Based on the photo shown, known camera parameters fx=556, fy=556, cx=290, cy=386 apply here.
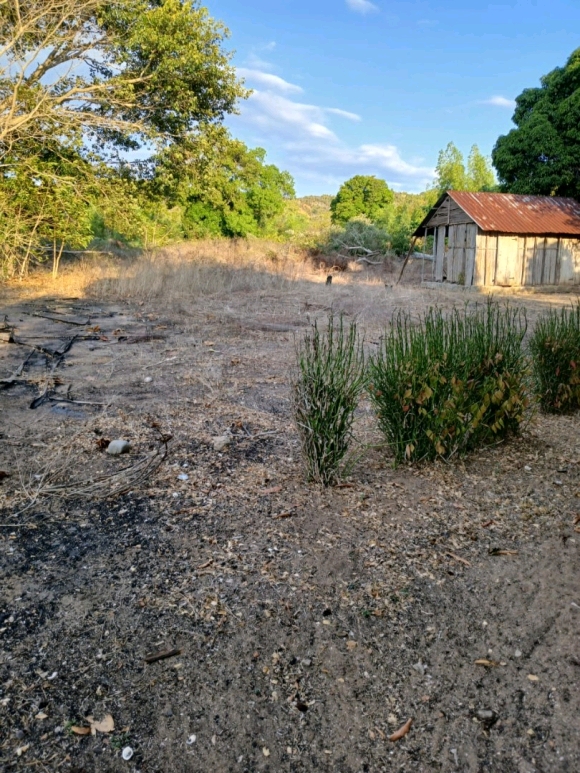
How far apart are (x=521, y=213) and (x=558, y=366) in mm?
15713

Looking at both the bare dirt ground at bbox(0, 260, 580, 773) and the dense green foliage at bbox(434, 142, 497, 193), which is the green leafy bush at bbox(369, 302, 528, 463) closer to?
the bare dirt ground at bbox(0, 260, 580, 773)

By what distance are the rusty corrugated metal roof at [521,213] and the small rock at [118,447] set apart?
15924 mm

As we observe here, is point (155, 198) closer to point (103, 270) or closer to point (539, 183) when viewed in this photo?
point (103, 270)

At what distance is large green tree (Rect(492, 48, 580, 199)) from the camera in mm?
19188

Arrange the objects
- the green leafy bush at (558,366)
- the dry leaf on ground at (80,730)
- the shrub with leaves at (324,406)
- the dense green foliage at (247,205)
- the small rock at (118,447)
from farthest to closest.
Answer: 1. the dense green foliage at (247,205)
2. the green leafy bush at (558,366)
3. the small rock at (118,447)
4. the shrub with leaves at (324,406)
5. the dry leaf on ground at (80,730)

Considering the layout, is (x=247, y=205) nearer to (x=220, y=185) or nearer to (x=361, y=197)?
(x=220, y=185)

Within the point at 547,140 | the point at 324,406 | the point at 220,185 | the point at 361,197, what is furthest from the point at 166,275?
the point at 361,197

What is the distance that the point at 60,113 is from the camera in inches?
491

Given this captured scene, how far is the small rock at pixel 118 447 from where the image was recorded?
3.99 meters

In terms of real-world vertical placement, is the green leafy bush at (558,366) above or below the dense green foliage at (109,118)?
below

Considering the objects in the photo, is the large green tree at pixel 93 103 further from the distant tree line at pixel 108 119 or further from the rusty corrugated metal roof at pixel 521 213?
the rusty corrugated metal roof at pixel 521 213

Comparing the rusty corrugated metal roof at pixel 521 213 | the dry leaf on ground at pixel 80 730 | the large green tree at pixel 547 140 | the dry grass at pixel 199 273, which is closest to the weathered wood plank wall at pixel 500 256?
the rusty corrugated metal roof at pixel 521 213

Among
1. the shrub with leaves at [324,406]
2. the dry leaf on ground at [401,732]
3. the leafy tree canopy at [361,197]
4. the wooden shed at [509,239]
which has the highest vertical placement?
the leafy tree canopy at [361,197]

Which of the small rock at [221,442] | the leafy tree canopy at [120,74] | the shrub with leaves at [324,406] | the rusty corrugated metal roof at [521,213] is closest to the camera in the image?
the shrub with leaves at [324,406]
